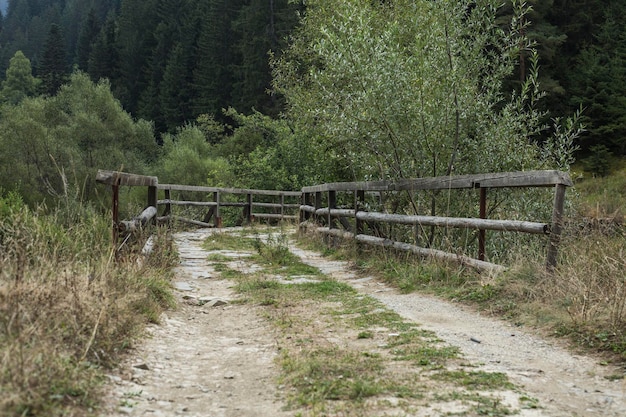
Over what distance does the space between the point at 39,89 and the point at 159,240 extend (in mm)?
70414

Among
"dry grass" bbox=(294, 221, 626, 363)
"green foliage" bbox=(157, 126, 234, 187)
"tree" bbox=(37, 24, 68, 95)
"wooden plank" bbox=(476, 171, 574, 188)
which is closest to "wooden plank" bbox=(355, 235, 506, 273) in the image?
"dry grass" bbox=(294, 221, 626, 363)

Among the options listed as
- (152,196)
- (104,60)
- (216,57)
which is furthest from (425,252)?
(104,60)

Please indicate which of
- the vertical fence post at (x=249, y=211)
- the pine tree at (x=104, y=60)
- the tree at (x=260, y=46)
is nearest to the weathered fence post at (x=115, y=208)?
the vertical fence post at (x=249, y=211)

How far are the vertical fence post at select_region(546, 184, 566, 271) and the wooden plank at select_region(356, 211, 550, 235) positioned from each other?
75mm

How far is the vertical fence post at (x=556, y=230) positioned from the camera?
568 centimetres

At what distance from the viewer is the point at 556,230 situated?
569 centimetres

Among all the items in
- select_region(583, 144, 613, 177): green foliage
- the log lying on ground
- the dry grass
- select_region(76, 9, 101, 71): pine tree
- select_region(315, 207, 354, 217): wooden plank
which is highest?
select_region(76, 9, 101, 71): pine tree

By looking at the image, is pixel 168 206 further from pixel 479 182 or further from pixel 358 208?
pixel 479 182

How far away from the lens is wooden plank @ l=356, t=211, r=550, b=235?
233 inches

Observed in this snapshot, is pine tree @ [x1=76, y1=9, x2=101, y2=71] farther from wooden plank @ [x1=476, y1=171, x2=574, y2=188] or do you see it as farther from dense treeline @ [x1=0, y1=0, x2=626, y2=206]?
wooden plank @ [x1=476, y1=171, x2=574, y2=188]

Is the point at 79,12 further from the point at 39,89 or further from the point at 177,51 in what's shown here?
the point at 177,51

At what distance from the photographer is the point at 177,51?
61.3m

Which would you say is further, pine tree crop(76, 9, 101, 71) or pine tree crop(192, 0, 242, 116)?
pine tree crop(76, 9, 101, 71)

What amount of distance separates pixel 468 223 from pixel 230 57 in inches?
1972
